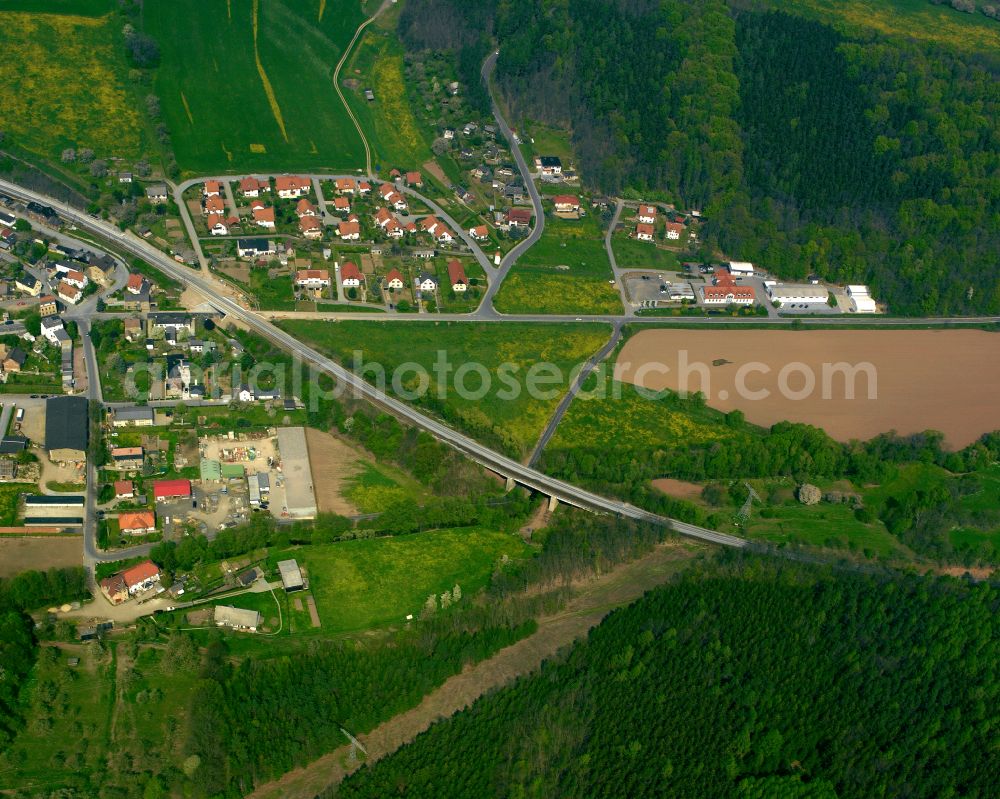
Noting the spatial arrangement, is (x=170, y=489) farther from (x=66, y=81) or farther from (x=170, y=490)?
(x=66, y=81)

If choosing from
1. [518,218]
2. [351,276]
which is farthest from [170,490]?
[518,218]

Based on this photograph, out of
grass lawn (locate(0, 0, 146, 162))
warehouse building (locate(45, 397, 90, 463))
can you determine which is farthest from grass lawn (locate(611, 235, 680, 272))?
warehouse building (locate(45, 397, 90, 463))

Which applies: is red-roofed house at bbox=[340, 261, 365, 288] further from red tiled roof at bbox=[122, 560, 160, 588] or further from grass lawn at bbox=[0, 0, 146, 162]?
red tiled roof at bbox=[122, 560, 160, 588]

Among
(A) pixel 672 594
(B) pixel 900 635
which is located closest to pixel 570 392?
(A) pixel 672 594

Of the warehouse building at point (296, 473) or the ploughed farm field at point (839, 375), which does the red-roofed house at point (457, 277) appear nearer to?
the ploughed farm field at point (839, 375)

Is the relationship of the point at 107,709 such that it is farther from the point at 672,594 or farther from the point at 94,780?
the point at 672,594

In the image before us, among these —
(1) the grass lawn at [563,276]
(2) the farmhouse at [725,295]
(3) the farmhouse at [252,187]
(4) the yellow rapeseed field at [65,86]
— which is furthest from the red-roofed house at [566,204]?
(4) the yellow rapeseed field at [65,86]

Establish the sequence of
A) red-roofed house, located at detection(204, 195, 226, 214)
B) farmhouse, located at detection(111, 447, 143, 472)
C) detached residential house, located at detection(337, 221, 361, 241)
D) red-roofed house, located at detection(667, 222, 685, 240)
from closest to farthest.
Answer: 1. farmhouse, located at detection(111, 447, 143, 472)
2. red-roofed house, located at detection(204, 195, 226, 214)
3. detached residential house, located at detection(337, 221, 361, 241)
4. red-roofed house, located at detection(667, 222, 685, 240)
